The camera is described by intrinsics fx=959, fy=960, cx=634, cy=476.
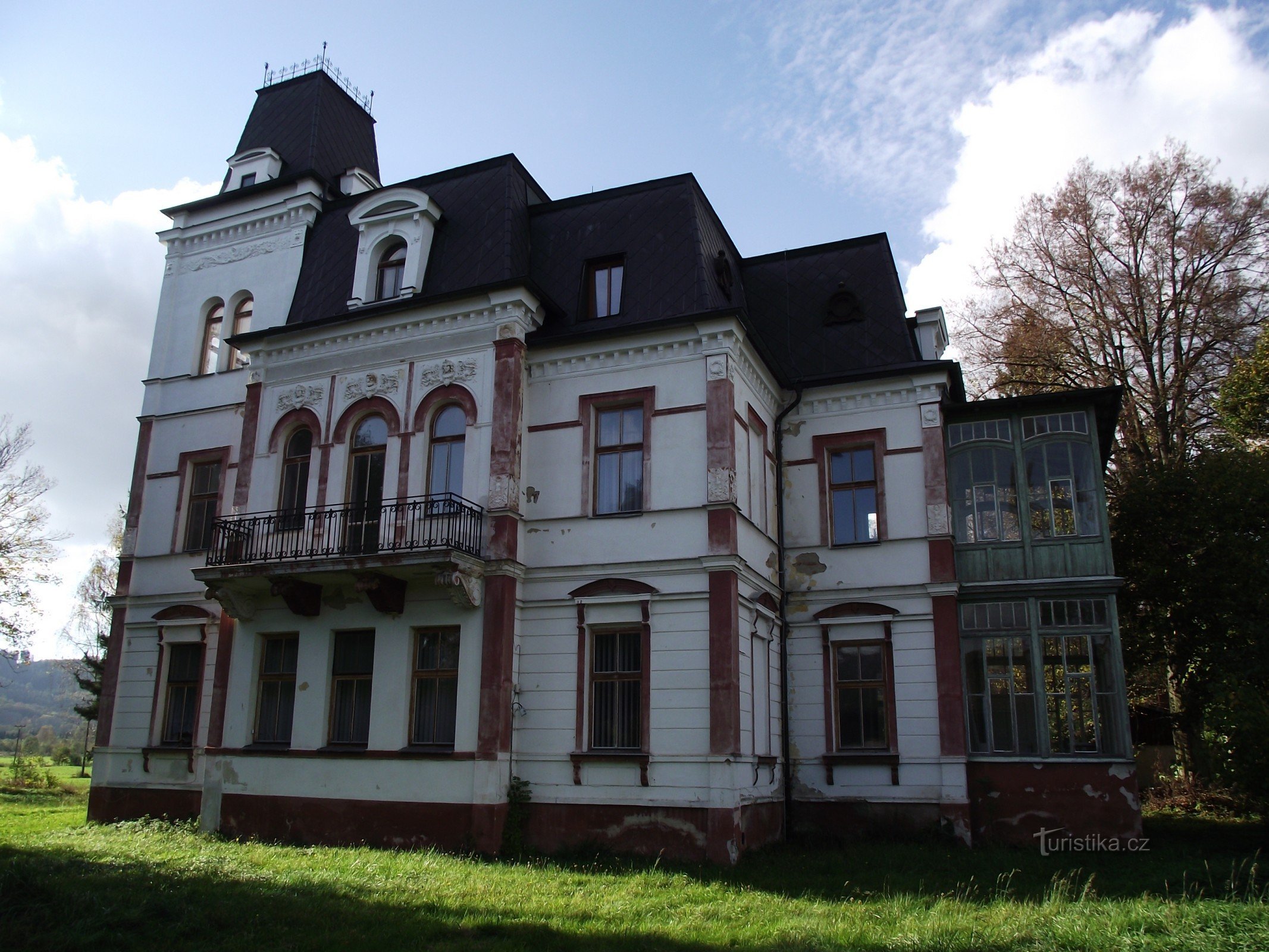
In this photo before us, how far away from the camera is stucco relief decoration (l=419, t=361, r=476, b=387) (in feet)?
56.0

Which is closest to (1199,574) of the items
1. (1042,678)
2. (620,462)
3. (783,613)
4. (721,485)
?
(1042,678)

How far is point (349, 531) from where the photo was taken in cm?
1717

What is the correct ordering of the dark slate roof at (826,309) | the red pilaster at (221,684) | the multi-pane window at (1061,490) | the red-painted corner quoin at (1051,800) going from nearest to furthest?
the red-painted corner quoin at (1051,800) → the red pilaster at (221,684) → the multi-pane window at (1061,490) → the dark slate roof at (826,309)

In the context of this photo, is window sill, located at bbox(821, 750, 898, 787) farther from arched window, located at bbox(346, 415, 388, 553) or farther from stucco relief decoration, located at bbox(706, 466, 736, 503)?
arched window, located at bbox(346, 415, 388, 553)

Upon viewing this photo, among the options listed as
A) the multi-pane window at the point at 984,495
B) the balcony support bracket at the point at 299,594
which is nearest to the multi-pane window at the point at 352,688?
the balcony support bracket at the point at 299,594

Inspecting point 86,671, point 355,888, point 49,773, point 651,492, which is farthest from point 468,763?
point 86,671

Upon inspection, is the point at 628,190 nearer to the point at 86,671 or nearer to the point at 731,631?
the point at 731,631

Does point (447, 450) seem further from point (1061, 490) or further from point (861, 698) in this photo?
point (1061, 490)

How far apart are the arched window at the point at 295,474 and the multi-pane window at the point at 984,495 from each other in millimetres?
12306

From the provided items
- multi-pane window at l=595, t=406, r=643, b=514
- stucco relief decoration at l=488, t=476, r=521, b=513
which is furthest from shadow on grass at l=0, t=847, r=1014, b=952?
multi-pane window at l=595, t=406, r=643, b=514

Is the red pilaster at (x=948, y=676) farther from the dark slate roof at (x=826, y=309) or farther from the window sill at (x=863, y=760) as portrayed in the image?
the dark slate roof at (x=826, y=309)

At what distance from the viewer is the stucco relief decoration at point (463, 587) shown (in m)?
15.1

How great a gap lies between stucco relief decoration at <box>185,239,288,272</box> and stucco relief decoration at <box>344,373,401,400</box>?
187 inches

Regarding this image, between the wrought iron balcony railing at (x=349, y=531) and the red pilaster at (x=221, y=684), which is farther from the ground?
the wrought iron balcony railing at (x=349, y=531)
